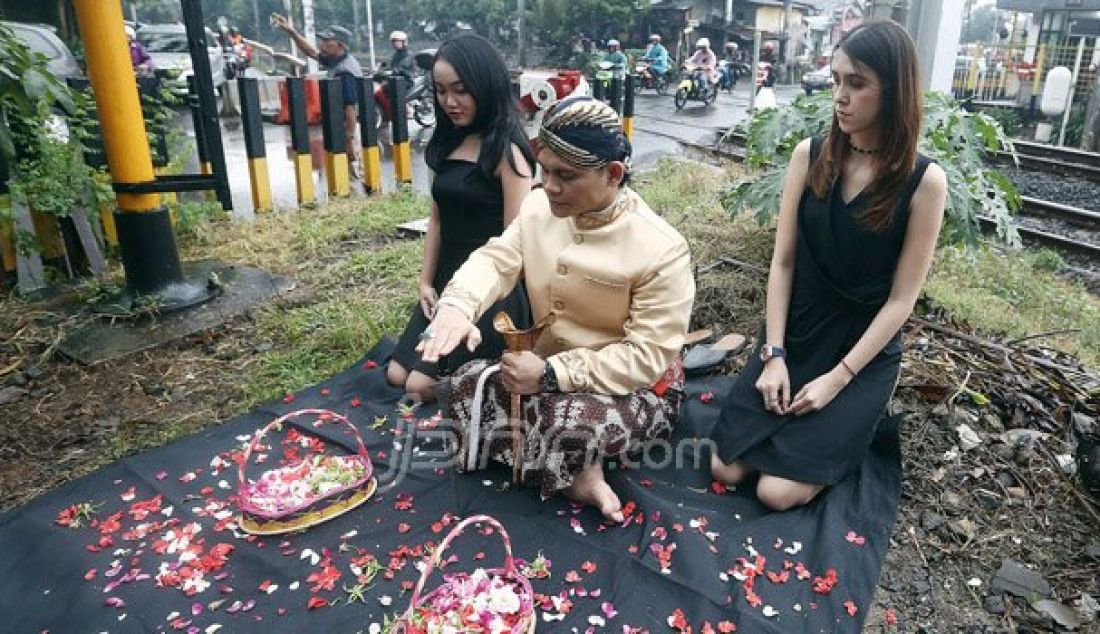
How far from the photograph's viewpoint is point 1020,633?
7.41ft

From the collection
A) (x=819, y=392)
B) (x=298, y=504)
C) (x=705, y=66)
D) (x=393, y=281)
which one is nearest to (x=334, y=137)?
(x=393, y=281)

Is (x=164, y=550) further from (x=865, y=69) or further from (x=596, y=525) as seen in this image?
(x=865, y=69)

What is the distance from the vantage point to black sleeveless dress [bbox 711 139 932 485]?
274 centimetres

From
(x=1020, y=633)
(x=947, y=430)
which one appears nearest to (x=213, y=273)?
(x=947, y=430)

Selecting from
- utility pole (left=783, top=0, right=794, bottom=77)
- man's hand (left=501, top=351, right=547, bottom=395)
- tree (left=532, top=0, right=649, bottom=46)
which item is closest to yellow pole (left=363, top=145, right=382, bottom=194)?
man's hand (left=501, top=351, right=547, bottom=395)

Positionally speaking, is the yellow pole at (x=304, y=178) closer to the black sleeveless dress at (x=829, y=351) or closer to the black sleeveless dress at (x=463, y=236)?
the black sleeveless dress at (x=463, y=236)

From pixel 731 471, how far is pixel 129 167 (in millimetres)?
3653

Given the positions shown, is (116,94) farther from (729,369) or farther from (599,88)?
(599,88)

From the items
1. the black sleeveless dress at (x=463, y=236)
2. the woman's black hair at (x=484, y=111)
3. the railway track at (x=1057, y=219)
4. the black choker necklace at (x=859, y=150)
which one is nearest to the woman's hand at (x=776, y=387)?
the black choker necklace at (x=859, y=150)

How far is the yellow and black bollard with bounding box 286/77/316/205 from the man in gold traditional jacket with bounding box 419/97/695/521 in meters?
5.15

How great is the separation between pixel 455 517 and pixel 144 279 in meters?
2.90

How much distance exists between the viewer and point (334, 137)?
7.48 metres

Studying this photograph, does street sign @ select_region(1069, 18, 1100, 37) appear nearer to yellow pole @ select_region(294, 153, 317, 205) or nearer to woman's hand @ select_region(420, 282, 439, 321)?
yellow pole @ select_region(294, 153, 317, 205)

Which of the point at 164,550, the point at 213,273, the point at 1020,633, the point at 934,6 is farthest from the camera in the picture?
the point at 934,6
